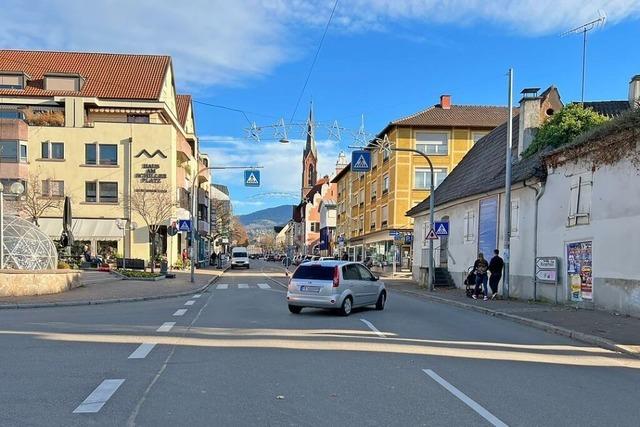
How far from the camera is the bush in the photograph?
21781 millimetres

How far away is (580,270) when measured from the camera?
57.4 feet

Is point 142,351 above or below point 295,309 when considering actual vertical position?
above

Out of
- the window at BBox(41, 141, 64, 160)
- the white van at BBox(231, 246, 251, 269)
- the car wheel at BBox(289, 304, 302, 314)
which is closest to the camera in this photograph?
the car wheel at BBox(289, 304, 302, 314)

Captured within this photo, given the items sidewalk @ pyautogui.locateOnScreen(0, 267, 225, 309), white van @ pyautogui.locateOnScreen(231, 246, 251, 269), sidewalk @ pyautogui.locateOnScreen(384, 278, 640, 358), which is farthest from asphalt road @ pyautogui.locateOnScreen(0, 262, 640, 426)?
white van @ pyautogui.locateOnScreen(231, 246, 251, 269)

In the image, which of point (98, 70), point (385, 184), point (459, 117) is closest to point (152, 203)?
point (98, 70)

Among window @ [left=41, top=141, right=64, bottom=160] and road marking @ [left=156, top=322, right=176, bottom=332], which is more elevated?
window @ [left=41, top=141, right=64, bottom=160]

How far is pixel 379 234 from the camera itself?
181ft

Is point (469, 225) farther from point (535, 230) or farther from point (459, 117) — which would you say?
point (459, 117)

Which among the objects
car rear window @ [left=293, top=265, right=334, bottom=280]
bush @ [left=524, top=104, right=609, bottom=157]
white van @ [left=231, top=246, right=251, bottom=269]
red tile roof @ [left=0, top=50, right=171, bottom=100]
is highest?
red tile roof @ [left=0, top=50, right=171, bottom=100]

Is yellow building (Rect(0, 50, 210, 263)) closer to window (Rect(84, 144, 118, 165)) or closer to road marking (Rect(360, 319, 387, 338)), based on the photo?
window (Rect(84, 144, 118, 165))

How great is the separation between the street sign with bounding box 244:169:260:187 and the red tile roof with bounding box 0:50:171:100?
21820mm

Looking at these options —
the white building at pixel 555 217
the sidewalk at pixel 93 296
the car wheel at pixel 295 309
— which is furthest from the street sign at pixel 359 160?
the car wheel at pixel 295 309

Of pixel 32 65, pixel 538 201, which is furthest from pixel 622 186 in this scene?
pixel 32 65

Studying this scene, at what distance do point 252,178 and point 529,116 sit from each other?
1503 centimetres
